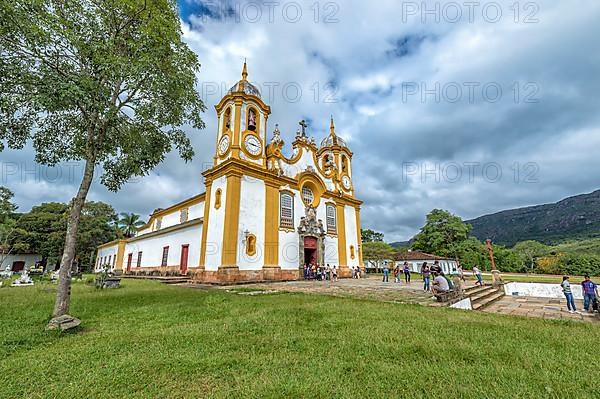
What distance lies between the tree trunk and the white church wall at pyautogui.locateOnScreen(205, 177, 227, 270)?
8.99m

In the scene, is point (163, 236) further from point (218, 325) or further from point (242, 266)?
point (218, 325)

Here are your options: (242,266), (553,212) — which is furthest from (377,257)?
(553,212)

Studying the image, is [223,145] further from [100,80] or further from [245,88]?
[100,80]

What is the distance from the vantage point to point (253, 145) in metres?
17.5

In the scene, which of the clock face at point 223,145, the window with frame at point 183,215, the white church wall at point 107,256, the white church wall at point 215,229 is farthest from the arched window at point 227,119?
the white church wall at point 107,256

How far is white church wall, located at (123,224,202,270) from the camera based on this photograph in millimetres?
18234

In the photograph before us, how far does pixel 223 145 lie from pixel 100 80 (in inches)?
440

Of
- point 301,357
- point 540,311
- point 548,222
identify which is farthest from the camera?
point 548,222

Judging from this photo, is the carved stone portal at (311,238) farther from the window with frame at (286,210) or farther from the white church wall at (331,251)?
the window with frame at (286,210)

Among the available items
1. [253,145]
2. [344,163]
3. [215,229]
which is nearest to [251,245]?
[215,229]

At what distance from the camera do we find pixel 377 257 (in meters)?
34.8

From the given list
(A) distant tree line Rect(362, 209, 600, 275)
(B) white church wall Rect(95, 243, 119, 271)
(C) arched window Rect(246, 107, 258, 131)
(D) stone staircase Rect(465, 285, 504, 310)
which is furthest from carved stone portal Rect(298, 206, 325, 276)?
(B) white church wall Rect(95, 243, 119, 271)

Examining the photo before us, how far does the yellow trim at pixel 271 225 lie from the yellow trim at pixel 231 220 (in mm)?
2137

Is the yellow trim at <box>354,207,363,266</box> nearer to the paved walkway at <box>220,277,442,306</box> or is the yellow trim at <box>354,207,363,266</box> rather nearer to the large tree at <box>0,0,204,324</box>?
the paved walkway at <box>220,277,442,306</box>
